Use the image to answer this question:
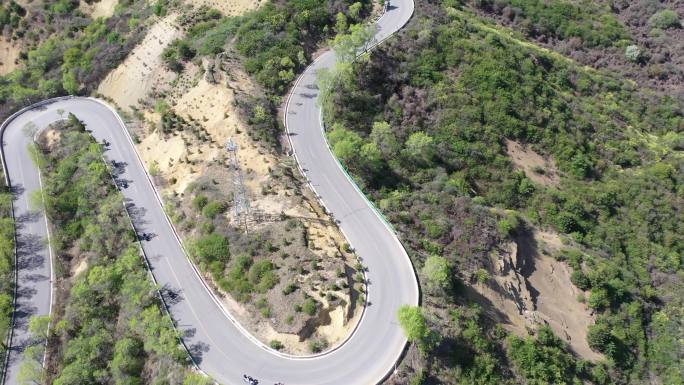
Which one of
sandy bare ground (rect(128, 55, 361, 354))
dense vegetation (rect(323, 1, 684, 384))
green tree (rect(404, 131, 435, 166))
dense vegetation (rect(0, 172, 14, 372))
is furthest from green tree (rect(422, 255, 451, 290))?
dense vegetation (rect(0, 172, 14, 372))

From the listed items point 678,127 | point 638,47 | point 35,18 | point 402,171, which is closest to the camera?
A: point 402,171

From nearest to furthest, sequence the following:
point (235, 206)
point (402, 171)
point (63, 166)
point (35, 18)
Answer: point (235, 206) < point (402, 171) < point (63, 166) < point (35, 18)

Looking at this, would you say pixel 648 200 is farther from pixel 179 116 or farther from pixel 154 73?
pixel 154 73

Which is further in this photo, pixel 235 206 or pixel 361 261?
pixel 235 206

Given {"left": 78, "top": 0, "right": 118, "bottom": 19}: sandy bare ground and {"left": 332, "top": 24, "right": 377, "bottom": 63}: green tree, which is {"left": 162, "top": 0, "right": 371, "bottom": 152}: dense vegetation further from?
{"left": 78, "top": 0, "right": 118, "bottom": 19}: sandy bare ground

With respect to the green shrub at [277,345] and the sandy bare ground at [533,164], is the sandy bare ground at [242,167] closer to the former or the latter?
the green shrub at [277,345]

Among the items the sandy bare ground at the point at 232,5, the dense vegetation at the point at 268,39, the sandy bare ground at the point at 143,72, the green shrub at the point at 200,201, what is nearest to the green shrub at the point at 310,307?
the green shrub at the point at 200,201

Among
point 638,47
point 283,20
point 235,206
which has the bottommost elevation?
point 638,47

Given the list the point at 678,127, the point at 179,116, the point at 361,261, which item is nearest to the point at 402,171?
the point at 361,261
